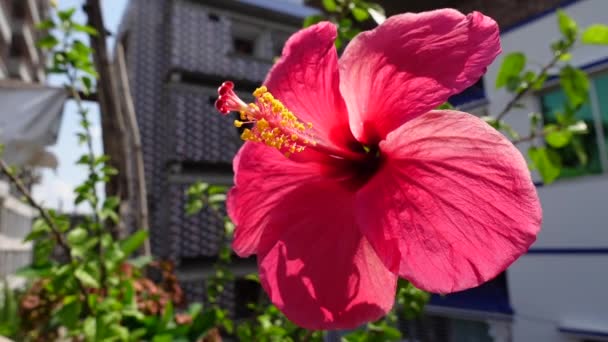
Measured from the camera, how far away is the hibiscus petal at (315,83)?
1.29 feet

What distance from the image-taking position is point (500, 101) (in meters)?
2.75

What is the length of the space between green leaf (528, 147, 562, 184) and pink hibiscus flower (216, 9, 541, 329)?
1.80 ft

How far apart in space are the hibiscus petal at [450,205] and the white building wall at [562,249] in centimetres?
239

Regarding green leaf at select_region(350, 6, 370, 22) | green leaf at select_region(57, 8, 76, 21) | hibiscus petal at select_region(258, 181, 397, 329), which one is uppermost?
green leaf at select_region(57, 8, 76, 21)

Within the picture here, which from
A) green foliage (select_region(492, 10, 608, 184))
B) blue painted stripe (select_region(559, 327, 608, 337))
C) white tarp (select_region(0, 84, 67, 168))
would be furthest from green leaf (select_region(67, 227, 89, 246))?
blue painted stripe (select_region(559, 327, 608, 337))

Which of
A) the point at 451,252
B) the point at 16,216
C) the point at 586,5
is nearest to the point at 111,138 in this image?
the point at 451,252

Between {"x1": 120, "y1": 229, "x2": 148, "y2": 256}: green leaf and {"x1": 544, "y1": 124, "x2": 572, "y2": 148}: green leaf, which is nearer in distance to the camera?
{"x1": 544, "y1": 124, "x2": 572, "y2": 148}: green leaf

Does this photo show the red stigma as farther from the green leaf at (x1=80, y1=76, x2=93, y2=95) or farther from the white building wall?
the white building wall

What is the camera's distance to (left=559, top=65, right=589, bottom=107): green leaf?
83 cm

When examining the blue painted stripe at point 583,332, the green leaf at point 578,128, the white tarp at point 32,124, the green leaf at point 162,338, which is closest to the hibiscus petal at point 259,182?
the green leaf at point 578,128

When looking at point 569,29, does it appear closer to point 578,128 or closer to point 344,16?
point 578,128

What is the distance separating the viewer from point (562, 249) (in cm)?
281

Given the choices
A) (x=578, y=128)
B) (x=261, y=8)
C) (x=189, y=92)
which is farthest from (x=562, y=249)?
(x=261, y=8)

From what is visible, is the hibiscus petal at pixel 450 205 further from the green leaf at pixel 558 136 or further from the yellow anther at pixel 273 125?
the green leaf at pixel 558 136
